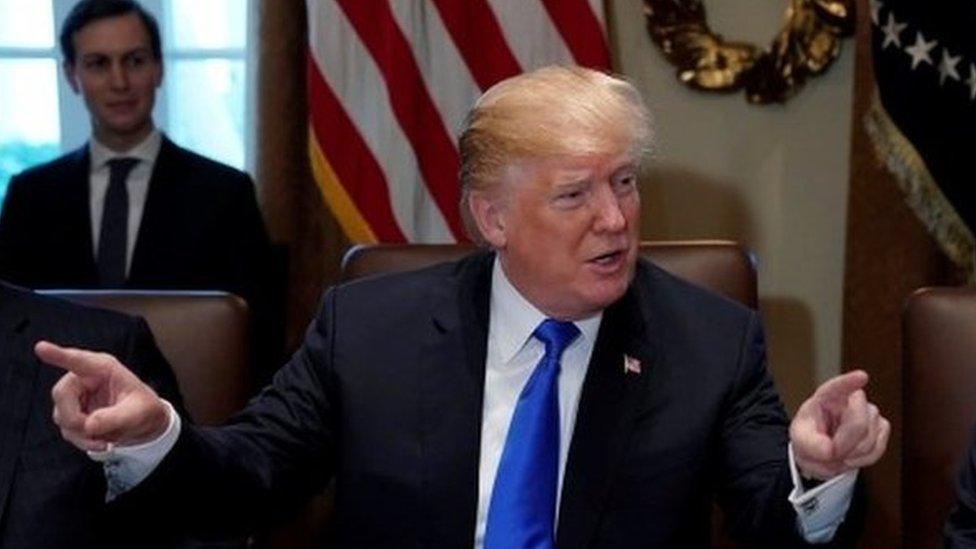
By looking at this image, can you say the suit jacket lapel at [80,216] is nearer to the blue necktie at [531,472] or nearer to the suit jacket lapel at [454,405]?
the suit jacket lapel at [454,405]

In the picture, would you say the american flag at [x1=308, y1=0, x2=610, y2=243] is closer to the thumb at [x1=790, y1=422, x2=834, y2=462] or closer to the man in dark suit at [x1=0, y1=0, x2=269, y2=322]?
the man in dark suit at [x1=0, y1=0, x2=269, y2=322]

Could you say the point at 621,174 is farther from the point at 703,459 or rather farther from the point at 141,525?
the point at 141,525

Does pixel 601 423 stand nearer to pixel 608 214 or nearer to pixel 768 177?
pixel 608 214

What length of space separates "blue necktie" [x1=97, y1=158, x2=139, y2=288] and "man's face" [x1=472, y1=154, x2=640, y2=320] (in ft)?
5.81

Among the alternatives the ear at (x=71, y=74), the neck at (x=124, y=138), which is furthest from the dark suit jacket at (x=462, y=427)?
the ear at (x=71, y=74)

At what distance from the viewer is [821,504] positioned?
7.34 ft

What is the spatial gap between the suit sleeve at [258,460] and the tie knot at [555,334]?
0.29m

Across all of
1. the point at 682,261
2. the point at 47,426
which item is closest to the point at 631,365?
the point at 682,261

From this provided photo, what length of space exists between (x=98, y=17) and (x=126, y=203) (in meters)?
0.40

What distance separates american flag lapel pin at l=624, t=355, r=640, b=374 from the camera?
2.59 metres

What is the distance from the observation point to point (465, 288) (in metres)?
2.70

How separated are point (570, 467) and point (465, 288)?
32 centimetres

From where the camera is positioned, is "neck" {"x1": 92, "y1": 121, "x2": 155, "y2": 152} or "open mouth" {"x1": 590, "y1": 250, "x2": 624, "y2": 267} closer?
"open mouth" {"x1": 590, "y1": 250, "x2": 624, "y2": 267}

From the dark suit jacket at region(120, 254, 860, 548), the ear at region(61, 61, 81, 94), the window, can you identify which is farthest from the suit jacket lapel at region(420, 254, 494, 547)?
the window
